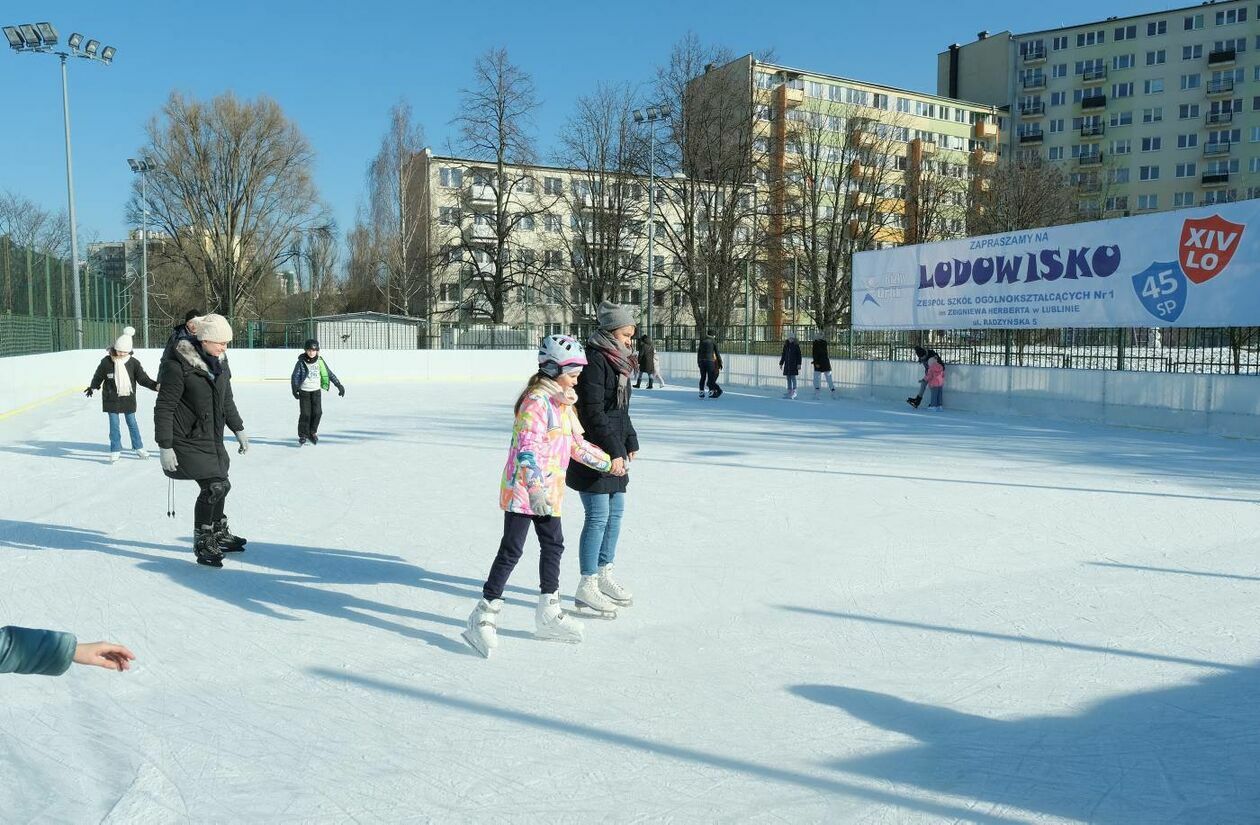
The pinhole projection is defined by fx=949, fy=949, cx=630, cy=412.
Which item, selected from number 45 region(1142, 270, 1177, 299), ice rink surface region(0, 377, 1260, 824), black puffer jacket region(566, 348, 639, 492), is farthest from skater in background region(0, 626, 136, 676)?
number 45 region(1142, 270, 1177, 299)

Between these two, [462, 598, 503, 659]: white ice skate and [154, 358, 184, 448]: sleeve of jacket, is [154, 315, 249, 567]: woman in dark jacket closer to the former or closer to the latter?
[154, 358, 184, 448]: sleeve of jacket

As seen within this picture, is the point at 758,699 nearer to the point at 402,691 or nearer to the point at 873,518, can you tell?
the point at 402,691

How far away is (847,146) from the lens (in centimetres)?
5112

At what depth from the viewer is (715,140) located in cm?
4181

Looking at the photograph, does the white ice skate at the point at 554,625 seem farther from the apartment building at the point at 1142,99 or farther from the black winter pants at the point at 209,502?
the apartment building at the point at 1142,99

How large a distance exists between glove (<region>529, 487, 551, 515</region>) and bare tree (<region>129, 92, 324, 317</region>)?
1712 inches

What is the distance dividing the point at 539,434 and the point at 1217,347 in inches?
519

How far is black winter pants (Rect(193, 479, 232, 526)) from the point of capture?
19.4ft

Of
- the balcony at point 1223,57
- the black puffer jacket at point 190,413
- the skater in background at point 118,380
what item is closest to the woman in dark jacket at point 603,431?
the black puffer jacket at point 190,413

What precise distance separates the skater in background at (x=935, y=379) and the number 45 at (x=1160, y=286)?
14.1 feet

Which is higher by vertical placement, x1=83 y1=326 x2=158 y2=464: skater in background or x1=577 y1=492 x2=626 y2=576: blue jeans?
x1=83 y1=326 x2=158 y2=464: skater in background

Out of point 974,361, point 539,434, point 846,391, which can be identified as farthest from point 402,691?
point 846,391

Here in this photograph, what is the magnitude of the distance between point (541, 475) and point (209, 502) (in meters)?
2.81

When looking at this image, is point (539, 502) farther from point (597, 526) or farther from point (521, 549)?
point (597, 526)
